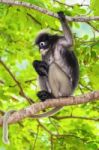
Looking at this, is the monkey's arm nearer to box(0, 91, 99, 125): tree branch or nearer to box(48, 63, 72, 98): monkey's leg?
box(48, 63, 72, 98): monkey's leg

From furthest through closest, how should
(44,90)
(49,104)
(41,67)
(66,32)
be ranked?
(44,90) → (41,67) → (66,32) → (49,104)

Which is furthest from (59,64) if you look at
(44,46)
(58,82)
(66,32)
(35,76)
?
(35,76)

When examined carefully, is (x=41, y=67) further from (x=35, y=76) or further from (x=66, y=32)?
(x=35, y=76)

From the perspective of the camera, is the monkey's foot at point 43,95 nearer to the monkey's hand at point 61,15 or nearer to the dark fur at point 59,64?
the dark fur at point 59,64

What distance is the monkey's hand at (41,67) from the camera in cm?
604

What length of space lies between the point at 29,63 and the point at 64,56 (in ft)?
2.93

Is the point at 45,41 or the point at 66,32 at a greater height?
the point at 66,32

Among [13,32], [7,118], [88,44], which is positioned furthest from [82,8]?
[7,118]

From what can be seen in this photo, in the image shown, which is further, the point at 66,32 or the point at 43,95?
the point at 43,95

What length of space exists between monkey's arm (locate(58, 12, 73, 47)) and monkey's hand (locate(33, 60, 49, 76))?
12.9 inches

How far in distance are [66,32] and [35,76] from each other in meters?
1.34

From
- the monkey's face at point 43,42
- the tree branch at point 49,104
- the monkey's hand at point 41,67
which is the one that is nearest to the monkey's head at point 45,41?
the monkey's face at point 43,42

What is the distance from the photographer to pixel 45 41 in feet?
20.9

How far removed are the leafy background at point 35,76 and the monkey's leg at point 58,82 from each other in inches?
9.3
